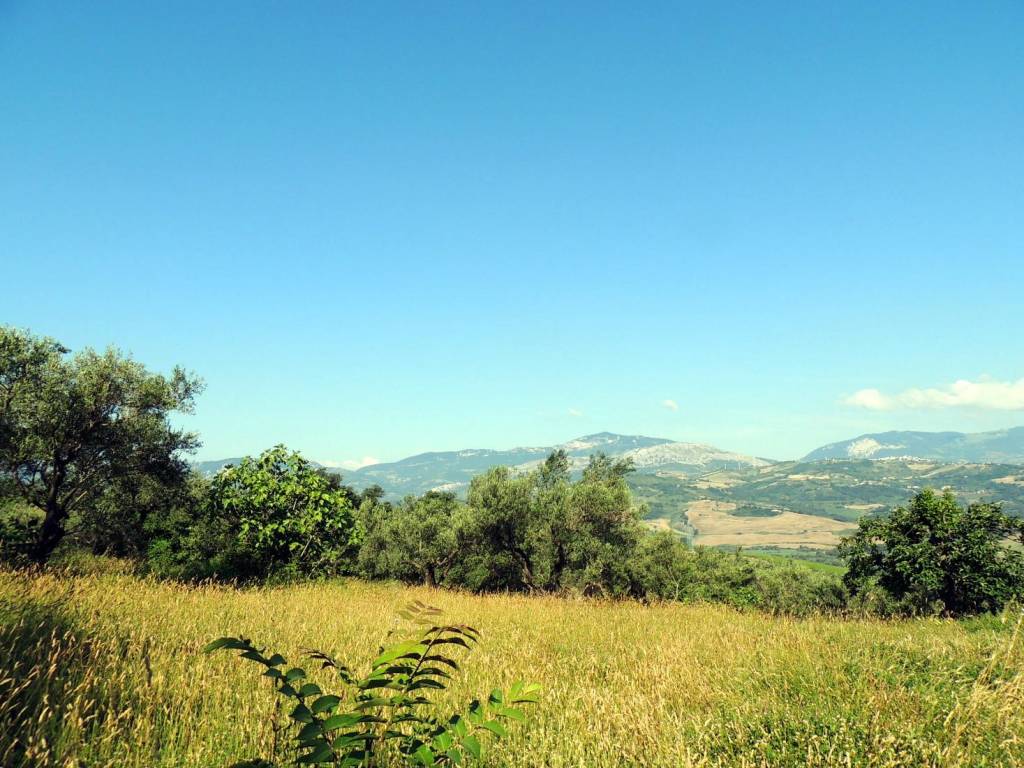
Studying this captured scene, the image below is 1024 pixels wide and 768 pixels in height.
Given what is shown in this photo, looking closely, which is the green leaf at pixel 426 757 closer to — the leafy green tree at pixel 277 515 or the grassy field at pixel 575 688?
the grassy field at pixel 575 688

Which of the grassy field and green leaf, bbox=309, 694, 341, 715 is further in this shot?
the grassy field

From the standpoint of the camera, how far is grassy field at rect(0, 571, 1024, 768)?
449 cm

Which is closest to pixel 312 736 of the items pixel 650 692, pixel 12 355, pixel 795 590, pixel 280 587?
pixel 650 692

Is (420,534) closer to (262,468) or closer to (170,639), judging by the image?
(262,468)

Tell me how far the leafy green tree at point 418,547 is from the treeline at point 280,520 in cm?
12

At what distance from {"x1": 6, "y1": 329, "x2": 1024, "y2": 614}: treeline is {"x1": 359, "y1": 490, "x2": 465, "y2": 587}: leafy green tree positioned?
12cm

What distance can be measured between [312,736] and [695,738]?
450cm

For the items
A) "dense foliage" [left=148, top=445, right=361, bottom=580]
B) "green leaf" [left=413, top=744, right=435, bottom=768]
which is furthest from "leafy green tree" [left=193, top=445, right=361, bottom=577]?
"green leaf" [left=413, top=744, right=435, bottom=768]

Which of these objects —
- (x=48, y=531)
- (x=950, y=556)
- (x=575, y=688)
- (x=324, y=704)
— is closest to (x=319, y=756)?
(x=324, y=704)

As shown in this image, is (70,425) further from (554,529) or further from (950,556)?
(950,556)

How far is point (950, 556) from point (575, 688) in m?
23.9

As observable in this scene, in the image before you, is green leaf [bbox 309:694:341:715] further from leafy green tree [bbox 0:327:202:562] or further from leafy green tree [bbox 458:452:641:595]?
leafy green tree [bbox 458:452:641:595]

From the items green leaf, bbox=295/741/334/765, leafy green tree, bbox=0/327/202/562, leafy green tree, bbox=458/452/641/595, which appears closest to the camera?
green leaf, bbox=295/741/334/765

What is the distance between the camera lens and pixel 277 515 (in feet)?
66.7
